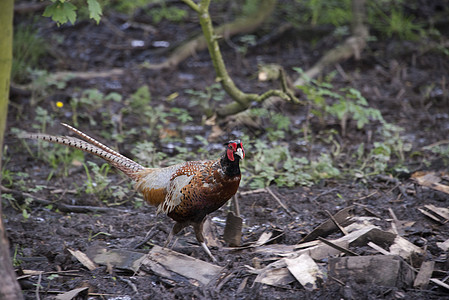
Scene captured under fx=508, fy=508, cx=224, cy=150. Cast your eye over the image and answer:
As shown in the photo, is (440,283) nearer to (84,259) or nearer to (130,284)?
(130,284)

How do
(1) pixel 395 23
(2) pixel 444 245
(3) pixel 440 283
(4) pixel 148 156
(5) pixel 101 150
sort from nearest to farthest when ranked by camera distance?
(3) pixel 440 283, (2) pixel 444 245, (5) pixel 101 150, (4) pixel 148 156, (1) pixel 395 23

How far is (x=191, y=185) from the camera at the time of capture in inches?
148

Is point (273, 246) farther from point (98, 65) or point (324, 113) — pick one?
point (98, 65)

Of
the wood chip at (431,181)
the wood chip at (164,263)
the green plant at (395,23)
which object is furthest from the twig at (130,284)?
the green plant at (395,23)

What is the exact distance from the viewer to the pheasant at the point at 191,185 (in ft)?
12.0

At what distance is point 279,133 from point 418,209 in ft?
7.33

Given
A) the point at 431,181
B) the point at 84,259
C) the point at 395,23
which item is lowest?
the point at 431,181

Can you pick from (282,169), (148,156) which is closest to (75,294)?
(148,156)

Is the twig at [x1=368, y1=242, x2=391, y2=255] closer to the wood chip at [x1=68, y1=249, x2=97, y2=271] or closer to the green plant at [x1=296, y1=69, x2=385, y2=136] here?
the wood chip at [x1=68, y1=249, x2=97, y2=271]

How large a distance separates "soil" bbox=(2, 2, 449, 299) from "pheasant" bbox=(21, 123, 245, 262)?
0.27 meters

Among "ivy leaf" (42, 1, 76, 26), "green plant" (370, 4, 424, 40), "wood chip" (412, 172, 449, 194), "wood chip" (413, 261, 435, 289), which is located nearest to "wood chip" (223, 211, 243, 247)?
"wood chip" (413, 261, 435, 289)

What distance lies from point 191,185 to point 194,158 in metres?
1.99

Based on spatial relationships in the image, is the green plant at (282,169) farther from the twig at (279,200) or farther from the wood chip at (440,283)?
the wood chip at (440,283)

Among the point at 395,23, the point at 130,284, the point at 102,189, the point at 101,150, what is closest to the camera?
the point at 130,284
